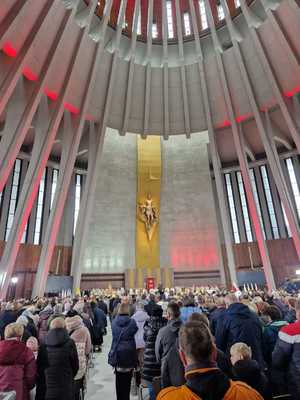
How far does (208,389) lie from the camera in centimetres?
114

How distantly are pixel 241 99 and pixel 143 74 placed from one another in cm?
680

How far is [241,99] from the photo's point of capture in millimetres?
17703

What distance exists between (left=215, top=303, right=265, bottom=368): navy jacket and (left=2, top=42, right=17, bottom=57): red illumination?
1386cm

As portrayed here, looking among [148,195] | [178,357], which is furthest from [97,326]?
[148,195]

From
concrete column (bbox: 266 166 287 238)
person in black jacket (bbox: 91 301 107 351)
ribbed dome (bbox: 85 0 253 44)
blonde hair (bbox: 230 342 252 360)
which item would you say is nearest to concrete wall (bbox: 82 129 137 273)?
ribbed dome (bbox: 85 0 253 44)

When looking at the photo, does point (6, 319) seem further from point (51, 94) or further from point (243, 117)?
point (243, 117)

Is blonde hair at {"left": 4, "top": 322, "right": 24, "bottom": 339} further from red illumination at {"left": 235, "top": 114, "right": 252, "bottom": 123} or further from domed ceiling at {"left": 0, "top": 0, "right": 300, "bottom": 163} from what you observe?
red illumination at {"left": 235, "top": 114, "right": 252, "bottom": 123}

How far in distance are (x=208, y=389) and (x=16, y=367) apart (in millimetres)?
2114

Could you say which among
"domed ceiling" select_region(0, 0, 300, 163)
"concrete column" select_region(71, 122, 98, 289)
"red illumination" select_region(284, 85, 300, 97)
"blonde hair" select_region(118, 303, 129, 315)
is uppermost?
"domed ceiling" select_region(0, 0, 300, 163)

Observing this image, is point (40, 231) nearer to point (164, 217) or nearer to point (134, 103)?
point (164, 217)

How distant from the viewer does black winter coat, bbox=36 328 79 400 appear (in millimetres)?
2668

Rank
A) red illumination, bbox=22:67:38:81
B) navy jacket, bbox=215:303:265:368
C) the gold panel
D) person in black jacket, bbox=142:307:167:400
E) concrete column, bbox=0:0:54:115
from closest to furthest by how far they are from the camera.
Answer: navy jacket, bbox=215:303:265:368
person in black jacket, bbox=142:307:167:400
concrete column, bbox=0:0:54:115
red illumination, bbox=22:67:38:81
the gold panel

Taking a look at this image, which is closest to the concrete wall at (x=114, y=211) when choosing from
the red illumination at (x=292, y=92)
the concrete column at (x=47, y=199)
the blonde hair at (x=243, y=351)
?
the concrete column at (x=47, y=199)

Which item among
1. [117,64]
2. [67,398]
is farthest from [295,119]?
[67,398]
